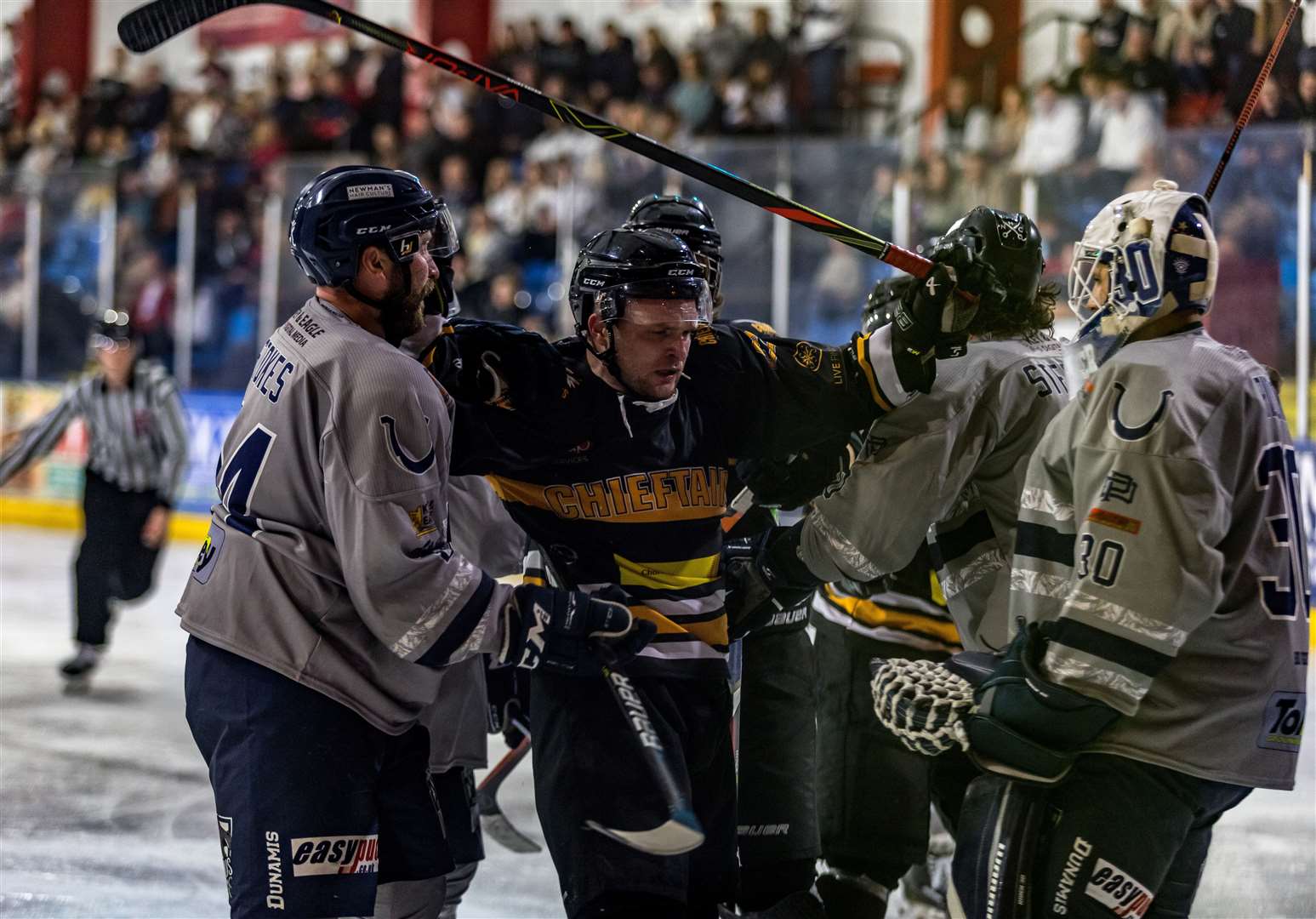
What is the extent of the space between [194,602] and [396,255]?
1.98ft

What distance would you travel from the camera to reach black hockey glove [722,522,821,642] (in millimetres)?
2828

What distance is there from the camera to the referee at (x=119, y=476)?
6.06 m

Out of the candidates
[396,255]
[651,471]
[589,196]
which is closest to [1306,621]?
[651,471]

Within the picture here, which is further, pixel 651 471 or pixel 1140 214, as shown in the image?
pixel 651 471

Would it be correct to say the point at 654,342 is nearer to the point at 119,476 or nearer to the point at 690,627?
the point at 690,627

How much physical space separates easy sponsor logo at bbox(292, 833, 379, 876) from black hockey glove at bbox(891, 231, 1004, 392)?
117 cm

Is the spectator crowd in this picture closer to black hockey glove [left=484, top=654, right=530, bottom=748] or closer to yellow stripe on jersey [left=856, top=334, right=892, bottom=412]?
black hockey glove [left=484, top=654, right=530, bottom=748]

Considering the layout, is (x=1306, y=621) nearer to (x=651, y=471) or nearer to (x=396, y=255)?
(x=651, y=471)

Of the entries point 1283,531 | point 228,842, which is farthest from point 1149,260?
point 228,842

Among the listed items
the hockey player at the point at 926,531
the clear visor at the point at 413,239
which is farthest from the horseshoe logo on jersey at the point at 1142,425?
the clear visor at the point at 413,239

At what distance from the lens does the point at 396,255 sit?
2312mm

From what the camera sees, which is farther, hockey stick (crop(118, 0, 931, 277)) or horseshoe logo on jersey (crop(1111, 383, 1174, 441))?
hockey stick (crop(118, 0, 931, 277))

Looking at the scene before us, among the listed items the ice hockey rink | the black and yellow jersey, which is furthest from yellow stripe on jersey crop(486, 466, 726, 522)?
the ice hockey rink

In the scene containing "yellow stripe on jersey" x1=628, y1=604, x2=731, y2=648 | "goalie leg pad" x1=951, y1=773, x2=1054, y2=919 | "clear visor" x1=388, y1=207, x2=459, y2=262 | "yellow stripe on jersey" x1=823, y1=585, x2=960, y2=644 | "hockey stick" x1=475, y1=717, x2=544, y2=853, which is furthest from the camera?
"hockey stick" x1=475, y1=717, x2=544, y2=853
